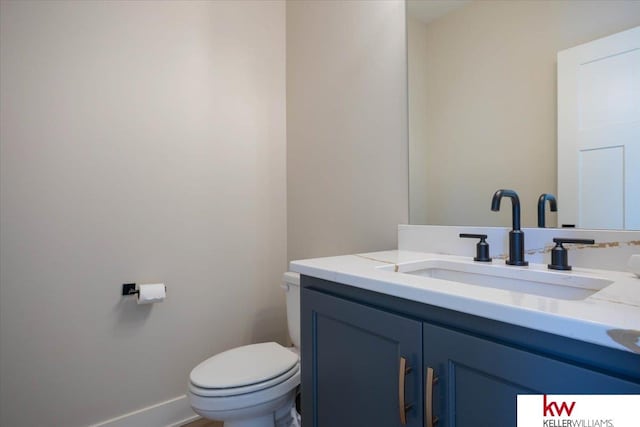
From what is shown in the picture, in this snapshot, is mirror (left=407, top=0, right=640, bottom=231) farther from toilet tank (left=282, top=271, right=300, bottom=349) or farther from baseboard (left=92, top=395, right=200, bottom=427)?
baseboard (left=92, top=395, right=200, bottom=427)

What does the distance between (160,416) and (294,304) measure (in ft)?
2.87

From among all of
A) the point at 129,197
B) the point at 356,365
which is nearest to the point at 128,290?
the point at 129,197

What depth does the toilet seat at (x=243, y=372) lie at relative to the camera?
1.19 m

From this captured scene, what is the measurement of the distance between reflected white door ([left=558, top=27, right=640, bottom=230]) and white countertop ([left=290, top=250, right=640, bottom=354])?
187 millimetres

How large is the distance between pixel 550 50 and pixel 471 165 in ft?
1.40

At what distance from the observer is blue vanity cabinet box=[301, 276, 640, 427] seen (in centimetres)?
49

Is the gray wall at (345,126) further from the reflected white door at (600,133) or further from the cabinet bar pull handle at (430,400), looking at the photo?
the cabinet bar pull handle at (430,400)

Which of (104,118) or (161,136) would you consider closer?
(104,118)

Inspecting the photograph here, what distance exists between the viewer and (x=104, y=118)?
1.50 metres

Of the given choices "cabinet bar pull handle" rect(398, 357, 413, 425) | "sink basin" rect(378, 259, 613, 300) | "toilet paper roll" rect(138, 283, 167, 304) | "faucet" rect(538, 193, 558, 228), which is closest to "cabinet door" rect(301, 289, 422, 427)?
"cabinet bar pull handle" rect(398, 357, 413, 425)

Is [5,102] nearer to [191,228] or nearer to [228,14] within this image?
[191,228]

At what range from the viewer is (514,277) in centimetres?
92

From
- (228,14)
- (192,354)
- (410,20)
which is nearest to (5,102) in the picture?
(228,14)

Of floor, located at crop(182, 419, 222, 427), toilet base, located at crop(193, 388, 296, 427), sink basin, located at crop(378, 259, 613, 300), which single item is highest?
sink basin, located at crop(378, 259, 613, 300)
